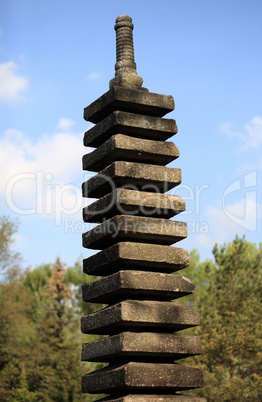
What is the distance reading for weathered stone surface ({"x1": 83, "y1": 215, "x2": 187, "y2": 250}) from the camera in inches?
304

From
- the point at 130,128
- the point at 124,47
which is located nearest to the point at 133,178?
the point at 130,128

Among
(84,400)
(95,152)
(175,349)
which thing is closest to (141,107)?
(95,152)

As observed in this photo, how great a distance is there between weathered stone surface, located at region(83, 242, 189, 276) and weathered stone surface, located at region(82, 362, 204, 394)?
1.25 m

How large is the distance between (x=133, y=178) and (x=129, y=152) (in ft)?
1.26

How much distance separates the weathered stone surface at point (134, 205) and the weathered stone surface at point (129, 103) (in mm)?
1271

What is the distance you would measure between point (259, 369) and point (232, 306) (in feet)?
10.3

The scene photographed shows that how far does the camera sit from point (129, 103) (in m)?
8.35

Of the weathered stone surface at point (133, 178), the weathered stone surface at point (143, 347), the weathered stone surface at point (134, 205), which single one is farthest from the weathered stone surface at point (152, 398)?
the weathered stone surface at point (133, 178)

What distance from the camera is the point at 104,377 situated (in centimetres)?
747

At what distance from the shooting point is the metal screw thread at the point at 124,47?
28.7 ft

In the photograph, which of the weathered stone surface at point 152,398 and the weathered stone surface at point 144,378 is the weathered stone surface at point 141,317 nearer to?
the weathered stone surface at point 144,378

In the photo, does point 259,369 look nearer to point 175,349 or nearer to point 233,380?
point 233,380

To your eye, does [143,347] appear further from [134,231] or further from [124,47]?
[124,47]

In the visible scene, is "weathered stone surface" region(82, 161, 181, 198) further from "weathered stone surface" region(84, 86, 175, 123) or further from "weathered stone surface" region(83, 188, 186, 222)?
"weathered stone surface" region(84, 86, 175, 123)
